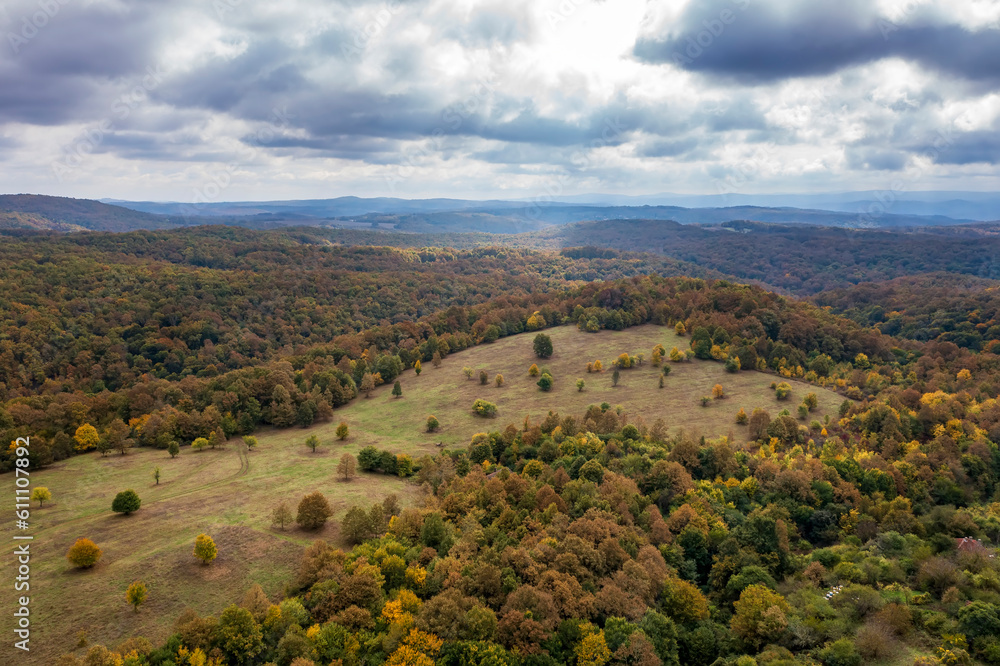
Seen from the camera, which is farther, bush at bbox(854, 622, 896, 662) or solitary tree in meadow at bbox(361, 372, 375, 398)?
solitary tree in meadow at bbox(361, 372, 375, 398)

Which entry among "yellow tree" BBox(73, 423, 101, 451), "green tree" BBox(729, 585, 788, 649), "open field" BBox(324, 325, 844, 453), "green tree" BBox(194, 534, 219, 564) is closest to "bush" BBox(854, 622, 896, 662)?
"green tree" BBox(729, 585, 788, 649)

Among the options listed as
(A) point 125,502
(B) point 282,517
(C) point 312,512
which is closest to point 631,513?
(C) point 312,512

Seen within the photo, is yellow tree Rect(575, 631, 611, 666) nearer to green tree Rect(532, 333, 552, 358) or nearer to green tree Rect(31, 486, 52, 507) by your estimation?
green tree Rect(31, 486, 52, 507)

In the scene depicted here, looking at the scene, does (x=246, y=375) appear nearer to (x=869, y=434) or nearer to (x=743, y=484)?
(x=743, y=484)

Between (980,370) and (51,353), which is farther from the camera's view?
(51,353)

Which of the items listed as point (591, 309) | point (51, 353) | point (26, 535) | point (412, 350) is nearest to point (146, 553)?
point (26, 535)

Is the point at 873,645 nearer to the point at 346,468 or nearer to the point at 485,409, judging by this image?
the point at 346,468

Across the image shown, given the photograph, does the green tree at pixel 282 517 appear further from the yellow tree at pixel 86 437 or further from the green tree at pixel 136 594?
the yellow tree at pixel 86 437
